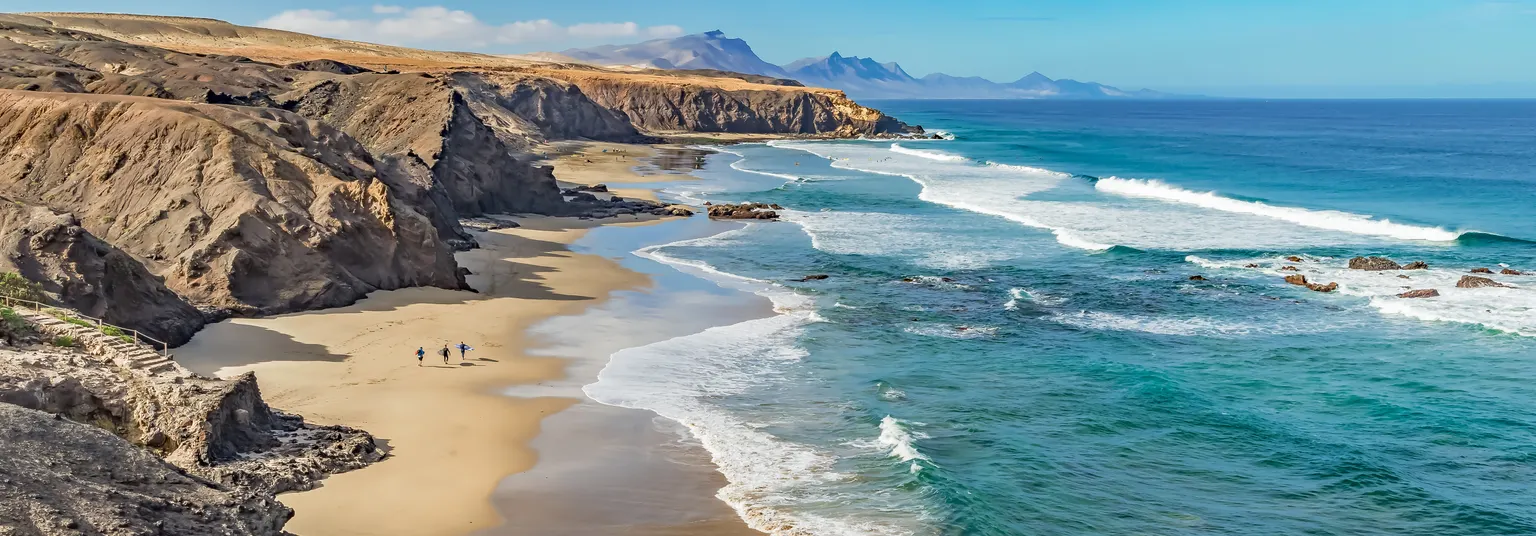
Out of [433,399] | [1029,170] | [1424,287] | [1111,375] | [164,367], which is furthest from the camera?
[1029,170]

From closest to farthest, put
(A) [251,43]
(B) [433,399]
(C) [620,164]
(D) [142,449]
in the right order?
(D) [142,449]
(B) [433,399]
(C) [620,164]
(A) [251,43]

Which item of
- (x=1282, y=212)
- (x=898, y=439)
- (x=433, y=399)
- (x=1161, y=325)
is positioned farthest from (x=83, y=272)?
(x=1282, y=212)

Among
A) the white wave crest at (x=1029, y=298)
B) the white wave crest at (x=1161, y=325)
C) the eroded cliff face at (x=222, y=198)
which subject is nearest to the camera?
the eroded cliff face at (x=222, y=198)

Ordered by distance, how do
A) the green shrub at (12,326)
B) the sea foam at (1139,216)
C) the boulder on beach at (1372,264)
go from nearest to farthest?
the green shrub at (12,326), the boulder on beach at (1372,264), the sea foam at (1139,216)

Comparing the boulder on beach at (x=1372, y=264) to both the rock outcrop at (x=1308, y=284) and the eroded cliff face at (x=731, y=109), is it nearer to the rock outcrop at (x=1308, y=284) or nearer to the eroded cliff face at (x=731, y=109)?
the rock outcrop at (x=1308, y=284)

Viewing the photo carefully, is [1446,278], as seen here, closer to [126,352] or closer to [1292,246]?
[1292,246]

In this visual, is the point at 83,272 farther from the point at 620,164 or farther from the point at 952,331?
the point at 620,164

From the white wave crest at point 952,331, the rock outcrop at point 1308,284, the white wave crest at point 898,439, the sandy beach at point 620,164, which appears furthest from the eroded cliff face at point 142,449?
the sandy beach at point 620,164
